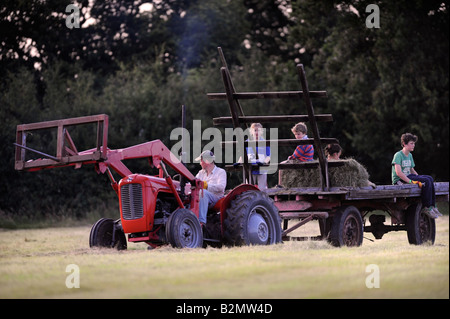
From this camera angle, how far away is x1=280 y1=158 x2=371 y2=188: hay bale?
12.4m

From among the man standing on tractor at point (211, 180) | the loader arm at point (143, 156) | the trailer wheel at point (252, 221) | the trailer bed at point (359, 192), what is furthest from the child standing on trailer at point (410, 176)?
the loader arm at point (143, 156)

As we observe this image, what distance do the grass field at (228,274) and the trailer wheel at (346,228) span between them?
175 centimetres

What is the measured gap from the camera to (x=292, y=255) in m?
9.52

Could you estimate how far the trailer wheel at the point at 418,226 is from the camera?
13281 millimetres

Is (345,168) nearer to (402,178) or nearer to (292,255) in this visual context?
(402,178)

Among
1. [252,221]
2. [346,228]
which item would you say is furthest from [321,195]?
[252,221]

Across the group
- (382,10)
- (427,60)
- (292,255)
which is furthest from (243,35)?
(292,255)

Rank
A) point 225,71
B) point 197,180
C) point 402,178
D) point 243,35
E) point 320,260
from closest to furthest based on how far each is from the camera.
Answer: point 320,260 → point 197,180 → point 225,71 → point 402,178 → point 243,35

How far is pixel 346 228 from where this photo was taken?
12305 mm

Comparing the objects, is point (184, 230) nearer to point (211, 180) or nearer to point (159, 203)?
point (159, 203)

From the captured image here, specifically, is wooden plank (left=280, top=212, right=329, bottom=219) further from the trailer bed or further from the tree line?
the tree line

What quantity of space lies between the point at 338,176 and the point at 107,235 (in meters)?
3.68

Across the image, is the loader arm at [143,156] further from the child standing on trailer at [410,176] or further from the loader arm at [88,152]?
the child standing on trailer at [410,176]

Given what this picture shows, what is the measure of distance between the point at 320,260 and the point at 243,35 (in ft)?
95.7
